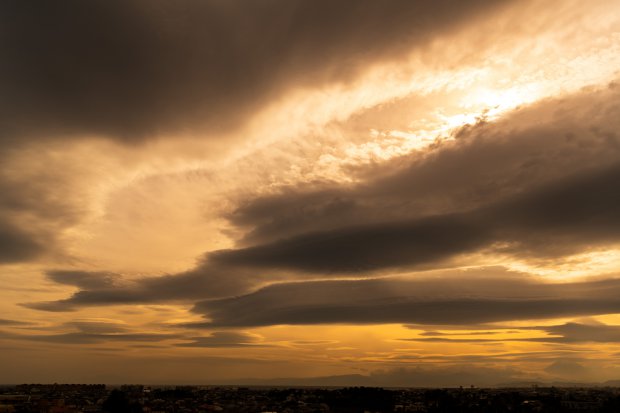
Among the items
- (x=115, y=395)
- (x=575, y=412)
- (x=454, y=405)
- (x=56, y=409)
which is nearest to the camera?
(x=56, y=409)

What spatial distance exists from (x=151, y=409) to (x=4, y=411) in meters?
41.3

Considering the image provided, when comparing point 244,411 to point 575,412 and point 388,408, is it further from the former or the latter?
point 575,412

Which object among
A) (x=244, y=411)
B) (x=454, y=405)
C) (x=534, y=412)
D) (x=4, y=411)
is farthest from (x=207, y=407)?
(x=534, y=412)

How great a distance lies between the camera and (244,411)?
137375 mm

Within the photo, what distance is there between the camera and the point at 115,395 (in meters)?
123

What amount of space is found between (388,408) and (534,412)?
141 feet

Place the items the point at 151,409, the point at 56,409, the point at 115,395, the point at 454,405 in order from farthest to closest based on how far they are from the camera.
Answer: the point at 454,405
the point at 151,409
the point at 115,395
the point at 56,409

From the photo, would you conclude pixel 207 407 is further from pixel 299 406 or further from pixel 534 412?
pixel 534 412

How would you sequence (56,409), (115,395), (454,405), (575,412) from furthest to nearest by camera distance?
1. (454,405)
2. (575,412)
3. (115,395)
4. (56,409)

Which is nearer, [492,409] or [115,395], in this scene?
[115,395]

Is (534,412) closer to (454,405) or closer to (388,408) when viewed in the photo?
(454,405)

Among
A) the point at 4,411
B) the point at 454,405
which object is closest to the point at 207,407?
the point at 4,411

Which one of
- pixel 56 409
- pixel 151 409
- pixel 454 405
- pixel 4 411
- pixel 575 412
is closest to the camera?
pixel 4 411

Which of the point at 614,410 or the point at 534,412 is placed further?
the point at 534,412
